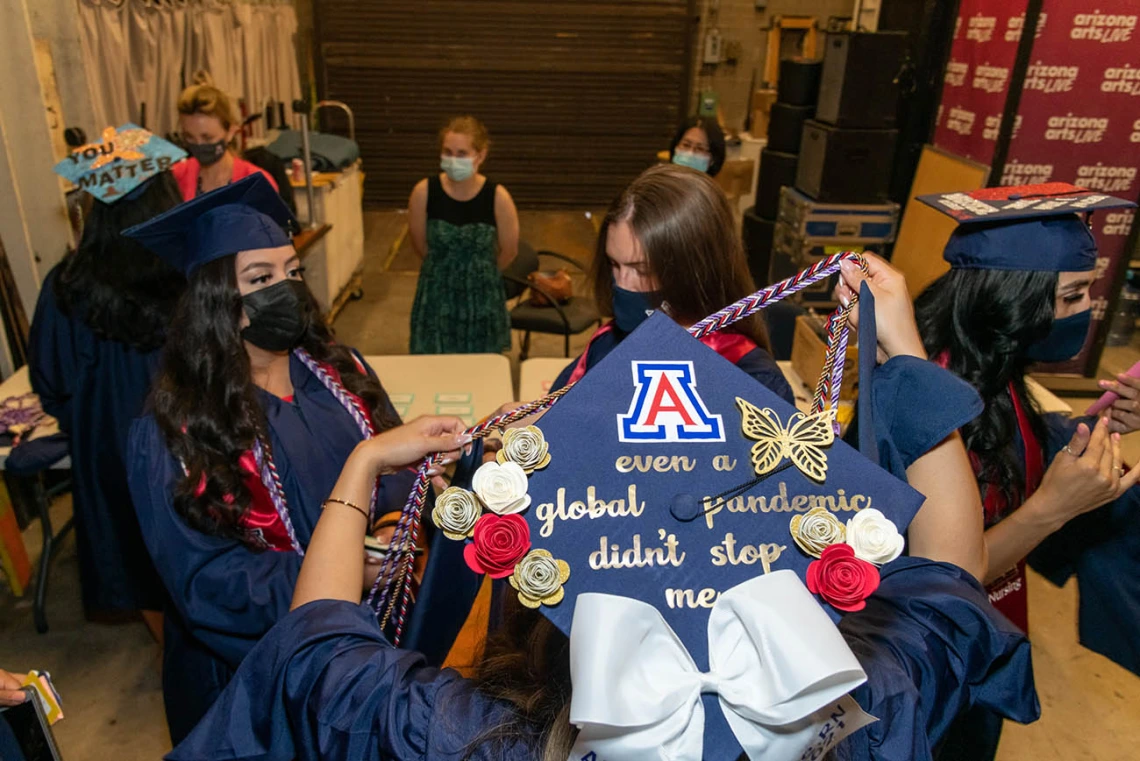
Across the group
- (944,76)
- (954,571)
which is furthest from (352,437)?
(944,76)

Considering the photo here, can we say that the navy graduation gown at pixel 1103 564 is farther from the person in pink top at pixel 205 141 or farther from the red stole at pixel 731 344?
A: the person in pink top at pixel 205 141

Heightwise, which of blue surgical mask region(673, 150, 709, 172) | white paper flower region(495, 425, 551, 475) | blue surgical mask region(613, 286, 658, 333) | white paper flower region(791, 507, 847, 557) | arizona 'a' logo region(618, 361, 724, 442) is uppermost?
arizona 'a' logo region(618, 361, 724, 442)

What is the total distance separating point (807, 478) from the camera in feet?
2.92

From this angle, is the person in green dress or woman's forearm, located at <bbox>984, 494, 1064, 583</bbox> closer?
woman's forearm, located at <bbox>984, 494, 1064, 583</bbox>

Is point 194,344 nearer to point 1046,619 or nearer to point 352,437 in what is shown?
point 352,437

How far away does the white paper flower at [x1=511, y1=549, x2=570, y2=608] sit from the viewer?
31.9 inches

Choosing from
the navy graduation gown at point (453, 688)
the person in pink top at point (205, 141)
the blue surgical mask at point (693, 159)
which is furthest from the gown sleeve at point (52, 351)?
the blue surgical mask at point (693, 159)

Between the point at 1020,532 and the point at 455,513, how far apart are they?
41.0 inches

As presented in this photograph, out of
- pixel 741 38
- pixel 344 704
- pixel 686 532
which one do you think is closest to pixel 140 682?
pixel 344 704

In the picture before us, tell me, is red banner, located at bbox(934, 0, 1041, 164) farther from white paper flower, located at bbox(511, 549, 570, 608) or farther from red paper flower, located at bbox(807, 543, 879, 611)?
white paper flower, located at bbox(511, 549, 570, 608)

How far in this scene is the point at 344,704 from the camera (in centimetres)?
86

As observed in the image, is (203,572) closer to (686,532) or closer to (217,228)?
(217,228)

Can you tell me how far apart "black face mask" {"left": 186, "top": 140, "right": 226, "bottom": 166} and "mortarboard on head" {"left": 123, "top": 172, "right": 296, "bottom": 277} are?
206 centimetres

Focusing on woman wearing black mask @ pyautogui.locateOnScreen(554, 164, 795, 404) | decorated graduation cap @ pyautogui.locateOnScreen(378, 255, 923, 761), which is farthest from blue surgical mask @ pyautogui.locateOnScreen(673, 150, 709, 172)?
decorated graduation cap @ pyautogui.locateOnScreen(378, 255, 923, 761)
